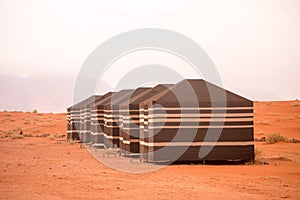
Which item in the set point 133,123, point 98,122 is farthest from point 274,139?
point 133,123

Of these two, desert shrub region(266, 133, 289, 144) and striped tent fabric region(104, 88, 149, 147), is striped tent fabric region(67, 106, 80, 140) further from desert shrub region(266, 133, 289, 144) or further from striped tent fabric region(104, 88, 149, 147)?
desert shrub region(266, 133, 289, 144)

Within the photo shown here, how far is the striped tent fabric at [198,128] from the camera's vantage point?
2644 cm

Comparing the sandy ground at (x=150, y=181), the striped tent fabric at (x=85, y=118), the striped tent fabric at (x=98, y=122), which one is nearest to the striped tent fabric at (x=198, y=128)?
the sandy ground at (x=150, y=181)

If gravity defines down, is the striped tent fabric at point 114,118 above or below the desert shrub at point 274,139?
above

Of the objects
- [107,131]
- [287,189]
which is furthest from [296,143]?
[287,189]

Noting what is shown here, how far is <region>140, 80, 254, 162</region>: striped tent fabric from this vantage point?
26.4m

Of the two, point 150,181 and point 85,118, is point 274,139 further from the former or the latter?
point 150,181

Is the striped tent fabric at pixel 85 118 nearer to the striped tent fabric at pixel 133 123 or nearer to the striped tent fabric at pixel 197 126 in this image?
the striped tent fabric at pixel 133 123

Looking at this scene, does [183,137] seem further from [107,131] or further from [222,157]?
[107,131]

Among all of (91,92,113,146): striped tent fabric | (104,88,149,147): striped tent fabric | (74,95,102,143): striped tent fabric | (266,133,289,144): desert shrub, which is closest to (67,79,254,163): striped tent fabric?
(104,88,149,147): striped tent fabric

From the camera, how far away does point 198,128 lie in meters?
26.6

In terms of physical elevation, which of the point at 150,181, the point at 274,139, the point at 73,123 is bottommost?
the point at 150,181

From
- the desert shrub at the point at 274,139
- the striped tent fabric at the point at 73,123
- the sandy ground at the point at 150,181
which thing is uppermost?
the striped tent fabric at the point at 73,123

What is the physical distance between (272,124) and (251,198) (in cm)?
5045
